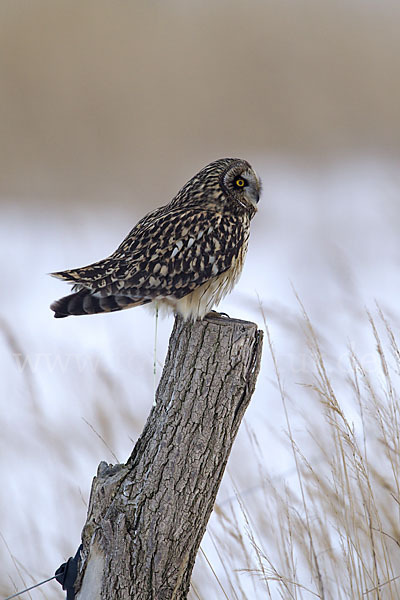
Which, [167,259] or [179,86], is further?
[179,86]

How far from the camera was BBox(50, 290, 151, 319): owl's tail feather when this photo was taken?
1368 millimetres

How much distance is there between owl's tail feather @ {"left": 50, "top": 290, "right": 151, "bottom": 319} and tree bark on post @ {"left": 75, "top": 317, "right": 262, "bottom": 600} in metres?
0.22

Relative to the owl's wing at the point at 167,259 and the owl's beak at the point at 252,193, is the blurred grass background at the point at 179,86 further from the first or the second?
the owl's wing at the point at 167,259

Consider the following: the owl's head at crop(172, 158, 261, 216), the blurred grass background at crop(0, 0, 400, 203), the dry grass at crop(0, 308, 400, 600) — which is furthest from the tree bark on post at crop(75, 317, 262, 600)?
the blurred grass background at crop(0, 0, 400, 203)

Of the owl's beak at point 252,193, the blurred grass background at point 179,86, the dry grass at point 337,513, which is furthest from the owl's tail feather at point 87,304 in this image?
the blurred grass background at point 179,86

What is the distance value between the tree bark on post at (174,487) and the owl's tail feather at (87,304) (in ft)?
0.74

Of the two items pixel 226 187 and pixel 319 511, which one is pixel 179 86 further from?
pixel 319 511

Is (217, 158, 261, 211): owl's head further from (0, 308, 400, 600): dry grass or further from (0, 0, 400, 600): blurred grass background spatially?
(0, 0, 400, 600): blurred grass background

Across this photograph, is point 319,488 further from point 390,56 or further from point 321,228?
point 390,56

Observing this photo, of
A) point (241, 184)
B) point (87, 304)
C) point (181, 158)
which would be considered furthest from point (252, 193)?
point (181, 158)

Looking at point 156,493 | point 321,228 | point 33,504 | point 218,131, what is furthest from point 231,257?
point 218,131

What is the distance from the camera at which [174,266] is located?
151 centimetres

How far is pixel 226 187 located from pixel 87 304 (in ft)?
1.66

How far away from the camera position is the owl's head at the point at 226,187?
1.70m
